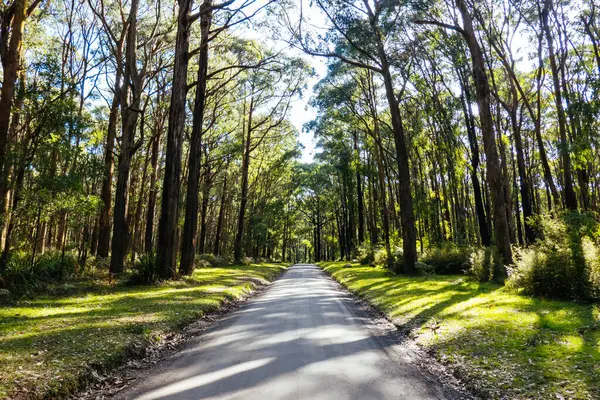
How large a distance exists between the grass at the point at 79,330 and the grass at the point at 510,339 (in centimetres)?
474

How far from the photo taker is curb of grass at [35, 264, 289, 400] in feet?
14.0

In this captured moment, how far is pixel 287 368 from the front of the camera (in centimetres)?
493

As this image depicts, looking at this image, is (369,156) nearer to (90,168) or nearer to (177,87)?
(177,87)

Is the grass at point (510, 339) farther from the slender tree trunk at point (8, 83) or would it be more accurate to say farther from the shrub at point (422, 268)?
the slender tree trunk at point (8, 83)

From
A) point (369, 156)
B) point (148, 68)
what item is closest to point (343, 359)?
point (148, 68)

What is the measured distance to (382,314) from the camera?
32.0 ft

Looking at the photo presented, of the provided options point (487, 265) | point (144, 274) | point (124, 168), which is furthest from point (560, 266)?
point (124, 168)

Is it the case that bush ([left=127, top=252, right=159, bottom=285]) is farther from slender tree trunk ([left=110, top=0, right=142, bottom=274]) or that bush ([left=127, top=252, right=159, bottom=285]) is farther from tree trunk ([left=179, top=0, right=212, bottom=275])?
tree trunk ([left=179, top=0, right=212, bottom=275])

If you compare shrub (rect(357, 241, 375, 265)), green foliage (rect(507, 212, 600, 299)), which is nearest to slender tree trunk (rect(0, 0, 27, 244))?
green foliage (rect(507, 212, 600, 299))

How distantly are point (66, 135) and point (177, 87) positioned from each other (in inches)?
177

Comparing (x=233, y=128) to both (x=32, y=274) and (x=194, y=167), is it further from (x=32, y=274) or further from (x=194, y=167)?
(x=32, y=274)

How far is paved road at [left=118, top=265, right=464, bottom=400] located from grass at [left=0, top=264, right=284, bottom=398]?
0.75 m

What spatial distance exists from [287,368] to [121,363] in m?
2.43

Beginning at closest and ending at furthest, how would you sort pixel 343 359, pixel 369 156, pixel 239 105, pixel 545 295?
pixel 343 359
pixel 545 295
pixel 239 105
pixel 369 156
